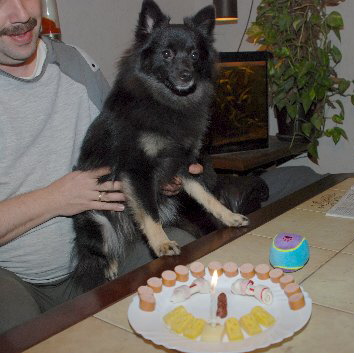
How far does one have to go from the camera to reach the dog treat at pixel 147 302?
34.8 inches

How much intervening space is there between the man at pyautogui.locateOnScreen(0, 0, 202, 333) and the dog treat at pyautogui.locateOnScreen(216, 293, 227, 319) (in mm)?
734

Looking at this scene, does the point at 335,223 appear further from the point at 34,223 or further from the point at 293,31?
the point at 293,31

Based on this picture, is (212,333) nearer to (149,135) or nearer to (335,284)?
(335,284)

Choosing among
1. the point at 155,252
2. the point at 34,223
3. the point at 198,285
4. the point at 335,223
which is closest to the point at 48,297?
the point at 34,223

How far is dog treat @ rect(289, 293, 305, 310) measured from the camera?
2.80ft

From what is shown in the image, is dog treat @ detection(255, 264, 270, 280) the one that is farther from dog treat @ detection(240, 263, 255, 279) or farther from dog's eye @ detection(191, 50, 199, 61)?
dog's eye @ detection(191, 50, 199, 61)

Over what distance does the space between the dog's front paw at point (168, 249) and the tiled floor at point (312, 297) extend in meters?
0.14

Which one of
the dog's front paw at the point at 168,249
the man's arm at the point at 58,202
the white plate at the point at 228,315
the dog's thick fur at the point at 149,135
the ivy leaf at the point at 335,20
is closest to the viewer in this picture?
the white plate at the point at 228,315

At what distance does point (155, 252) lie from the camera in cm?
144

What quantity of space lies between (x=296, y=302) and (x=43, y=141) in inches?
41.4

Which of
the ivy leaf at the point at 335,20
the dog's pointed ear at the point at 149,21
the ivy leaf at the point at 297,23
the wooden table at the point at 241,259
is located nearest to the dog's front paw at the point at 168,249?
the wooden table at the point at 241,259

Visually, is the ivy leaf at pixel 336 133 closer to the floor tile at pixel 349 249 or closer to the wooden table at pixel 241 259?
the wooden table at pixel 241 259

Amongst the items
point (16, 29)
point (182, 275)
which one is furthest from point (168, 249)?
point (16, 29)

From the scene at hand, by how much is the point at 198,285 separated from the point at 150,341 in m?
0.17
